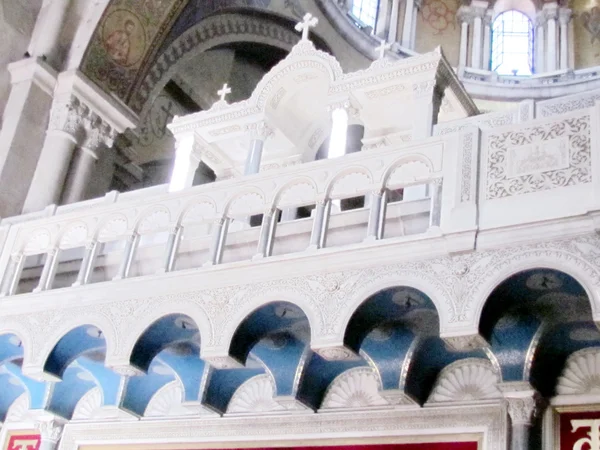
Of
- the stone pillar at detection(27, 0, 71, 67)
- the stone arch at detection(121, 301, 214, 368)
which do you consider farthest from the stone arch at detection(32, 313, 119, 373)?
the stone pillar at detection(27, 0, 71, 67)

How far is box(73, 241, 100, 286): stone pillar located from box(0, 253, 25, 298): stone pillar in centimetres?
97

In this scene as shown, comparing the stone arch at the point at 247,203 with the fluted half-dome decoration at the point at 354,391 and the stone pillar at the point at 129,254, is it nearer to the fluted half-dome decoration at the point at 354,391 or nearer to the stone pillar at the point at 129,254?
the stone pillar at the point at 129,254

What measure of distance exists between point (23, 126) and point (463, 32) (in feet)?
33.2

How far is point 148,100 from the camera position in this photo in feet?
47.5

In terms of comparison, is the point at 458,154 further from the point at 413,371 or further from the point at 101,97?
the point at 101,97

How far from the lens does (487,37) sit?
19359mm

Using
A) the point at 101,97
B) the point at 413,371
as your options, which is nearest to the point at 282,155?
the point at 101,97

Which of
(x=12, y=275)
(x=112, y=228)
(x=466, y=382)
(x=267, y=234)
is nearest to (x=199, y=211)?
(x=112, y=228)

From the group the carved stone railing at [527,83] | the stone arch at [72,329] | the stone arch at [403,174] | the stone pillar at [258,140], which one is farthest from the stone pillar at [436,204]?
the carved stone railing at [527,83]

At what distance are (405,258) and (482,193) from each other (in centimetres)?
81

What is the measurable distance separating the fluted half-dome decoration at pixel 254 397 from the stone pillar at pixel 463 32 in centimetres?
1087

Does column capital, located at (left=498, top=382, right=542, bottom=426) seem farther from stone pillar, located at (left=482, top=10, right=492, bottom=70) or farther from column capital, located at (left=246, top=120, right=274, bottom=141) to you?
stone pillar, located at (left=482, top=10, right=492, bottom=70)

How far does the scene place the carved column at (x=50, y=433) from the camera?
10.6 metres

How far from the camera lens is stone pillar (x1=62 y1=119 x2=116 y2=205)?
42.6 ft
